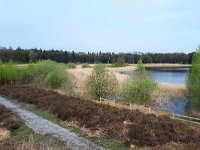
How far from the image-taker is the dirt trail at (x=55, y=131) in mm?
16288

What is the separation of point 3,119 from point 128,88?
74.7 ft

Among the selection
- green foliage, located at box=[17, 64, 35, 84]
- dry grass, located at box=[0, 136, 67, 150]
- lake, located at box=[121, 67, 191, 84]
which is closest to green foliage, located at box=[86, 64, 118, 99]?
lake, located at box=[121, 67, 191, 84]

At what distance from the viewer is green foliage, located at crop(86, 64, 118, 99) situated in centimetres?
4922

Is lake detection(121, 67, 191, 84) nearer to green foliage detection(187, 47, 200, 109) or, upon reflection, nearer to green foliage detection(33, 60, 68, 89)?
green foliage detection(187, 47, 200, 109)

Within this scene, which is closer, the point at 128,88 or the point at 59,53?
the point at 128,88

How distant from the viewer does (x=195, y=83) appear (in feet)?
155

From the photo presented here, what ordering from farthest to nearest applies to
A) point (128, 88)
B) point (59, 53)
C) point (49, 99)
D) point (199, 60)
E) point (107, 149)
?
point (59, 53)
point (199, 60)
point (128, 88)
point (49, 99)
point (107, 149)

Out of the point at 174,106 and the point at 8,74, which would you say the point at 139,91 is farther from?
the point at 8,74

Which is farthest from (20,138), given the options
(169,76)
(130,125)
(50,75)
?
(169,76)

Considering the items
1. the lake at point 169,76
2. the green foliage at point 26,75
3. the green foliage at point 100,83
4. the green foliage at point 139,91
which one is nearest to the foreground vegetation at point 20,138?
the green foliage at point 139,91

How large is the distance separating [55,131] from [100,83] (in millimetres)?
29577

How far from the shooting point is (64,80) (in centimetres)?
5838

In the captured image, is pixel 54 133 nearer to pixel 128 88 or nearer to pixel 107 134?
pixel 107 134

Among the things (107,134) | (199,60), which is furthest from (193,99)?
(107,134)
